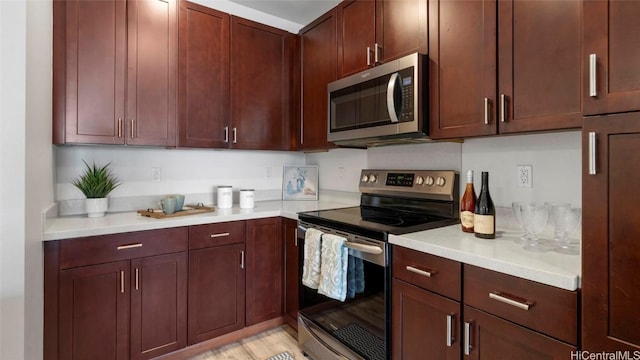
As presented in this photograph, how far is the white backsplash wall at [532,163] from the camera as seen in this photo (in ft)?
4.63

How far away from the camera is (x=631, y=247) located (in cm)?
84

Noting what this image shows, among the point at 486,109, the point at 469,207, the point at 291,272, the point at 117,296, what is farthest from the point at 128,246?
the point at 486,109

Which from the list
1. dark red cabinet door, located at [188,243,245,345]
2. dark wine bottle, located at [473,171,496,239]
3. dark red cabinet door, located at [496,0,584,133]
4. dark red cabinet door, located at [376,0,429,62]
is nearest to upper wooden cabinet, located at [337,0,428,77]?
dark red cabinet door, located at [376,0,429,62]

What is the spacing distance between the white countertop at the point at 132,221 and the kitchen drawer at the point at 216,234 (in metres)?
0.03

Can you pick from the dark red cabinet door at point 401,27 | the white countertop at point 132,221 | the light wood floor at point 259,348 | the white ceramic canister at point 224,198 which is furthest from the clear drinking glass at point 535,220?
the white ceramic canister at point 224,198

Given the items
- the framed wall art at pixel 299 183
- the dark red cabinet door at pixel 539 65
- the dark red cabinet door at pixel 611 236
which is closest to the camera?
the dark red cabinet door at pixel 611 236

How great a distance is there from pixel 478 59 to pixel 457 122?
296mm

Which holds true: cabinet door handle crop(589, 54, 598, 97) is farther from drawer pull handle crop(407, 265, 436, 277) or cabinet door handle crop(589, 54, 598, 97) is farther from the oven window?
the oven window

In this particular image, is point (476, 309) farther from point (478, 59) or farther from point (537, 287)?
point (478, 59)

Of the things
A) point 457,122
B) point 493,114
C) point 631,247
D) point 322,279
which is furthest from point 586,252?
point 322,279

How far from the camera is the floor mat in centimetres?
155

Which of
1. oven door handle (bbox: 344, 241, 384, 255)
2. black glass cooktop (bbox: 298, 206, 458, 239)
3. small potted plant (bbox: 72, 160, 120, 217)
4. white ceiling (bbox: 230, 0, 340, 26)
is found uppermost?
white ceiling (bbox: 230, 0, 340, 26)

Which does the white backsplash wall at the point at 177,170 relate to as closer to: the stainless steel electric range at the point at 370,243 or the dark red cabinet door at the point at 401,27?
the stainless steel electric range at the point at 370,243

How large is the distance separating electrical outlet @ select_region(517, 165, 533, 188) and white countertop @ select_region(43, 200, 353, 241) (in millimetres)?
1323
